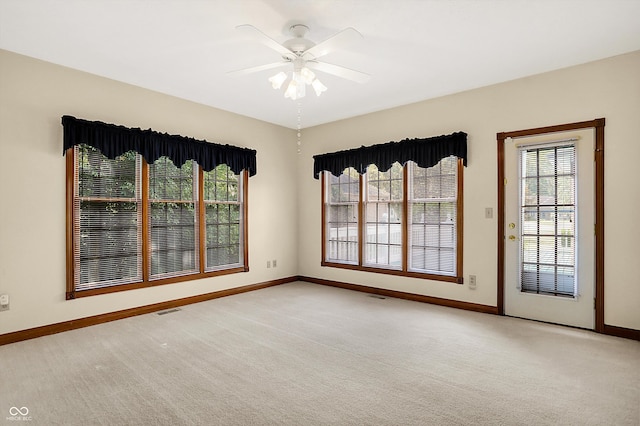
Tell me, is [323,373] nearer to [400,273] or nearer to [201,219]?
[400,273]

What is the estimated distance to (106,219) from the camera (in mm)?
4109

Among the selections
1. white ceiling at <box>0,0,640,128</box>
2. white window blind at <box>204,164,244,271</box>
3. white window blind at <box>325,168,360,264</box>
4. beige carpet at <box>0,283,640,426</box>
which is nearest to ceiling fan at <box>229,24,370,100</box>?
white ceiling at <box>0,0,640,128</box>

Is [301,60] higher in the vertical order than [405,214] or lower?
higher

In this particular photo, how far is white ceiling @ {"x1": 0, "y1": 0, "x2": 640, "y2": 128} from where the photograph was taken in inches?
106

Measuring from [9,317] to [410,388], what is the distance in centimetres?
385

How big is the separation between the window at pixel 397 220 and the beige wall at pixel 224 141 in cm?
19

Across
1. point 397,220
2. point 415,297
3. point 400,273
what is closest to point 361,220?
point 397,220

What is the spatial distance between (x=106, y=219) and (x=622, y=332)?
227 inches

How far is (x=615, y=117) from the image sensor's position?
3.57 metres

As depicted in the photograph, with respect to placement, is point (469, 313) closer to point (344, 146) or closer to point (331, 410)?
point (331, 410)

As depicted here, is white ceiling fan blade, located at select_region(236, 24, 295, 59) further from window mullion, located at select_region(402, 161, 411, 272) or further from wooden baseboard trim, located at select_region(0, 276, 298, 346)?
wooden baseboard trim, located at select_region(0, 276, 298, 346)

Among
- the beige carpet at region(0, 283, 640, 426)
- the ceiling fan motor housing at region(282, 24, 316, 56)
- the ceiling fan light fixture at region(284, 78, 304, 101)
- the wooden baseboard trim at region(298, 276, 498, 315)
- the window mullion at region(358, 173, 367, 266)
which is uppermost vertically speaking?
the ceiling fan motor housing at region(282, 24, 316, 56)

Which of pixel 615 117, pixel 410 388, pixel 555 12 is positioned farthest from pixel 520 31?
pixel 410 388

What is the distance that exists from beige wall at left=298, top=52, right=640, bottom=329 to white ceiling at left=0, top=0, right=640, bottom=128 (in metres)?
0.24
